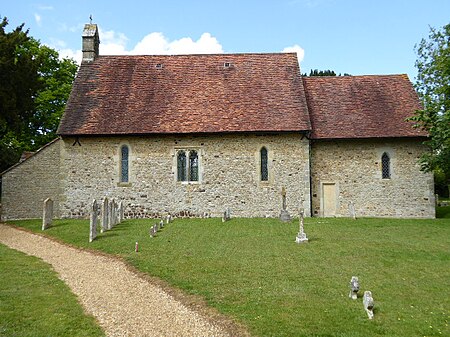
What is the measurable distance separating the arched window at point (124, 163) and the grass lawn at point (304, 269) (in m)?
4.21

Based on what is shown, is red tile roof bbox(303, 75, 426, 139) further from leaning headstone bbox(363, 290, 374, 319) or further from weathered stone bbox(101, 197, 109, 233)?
leaning headstone bbox(363, 290, 374, 319)

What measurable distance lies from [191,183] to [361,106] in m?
10.8

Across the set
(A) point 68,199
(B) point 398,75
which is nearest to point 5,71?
(A) point 68,199

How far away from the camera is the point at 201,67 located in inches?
1024

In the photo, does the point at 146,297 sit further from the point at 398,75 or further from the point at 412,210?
the point at 398,75

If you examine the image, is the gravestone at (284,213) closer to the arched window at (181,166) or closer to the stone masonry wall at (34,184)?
the arched window at (181,166)

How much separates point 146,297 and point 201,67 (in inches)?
758

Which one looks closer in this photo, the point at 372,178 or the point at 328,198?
the point at 372,178

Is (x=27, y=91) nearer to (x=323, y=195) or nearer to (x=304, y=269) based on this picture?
(x=323, y=195)

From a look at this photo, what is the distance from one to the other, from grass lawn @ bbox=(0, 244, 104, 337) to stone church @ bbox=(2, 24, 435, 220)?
11.4m

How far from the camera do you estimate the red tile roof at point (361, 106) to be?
2298cm

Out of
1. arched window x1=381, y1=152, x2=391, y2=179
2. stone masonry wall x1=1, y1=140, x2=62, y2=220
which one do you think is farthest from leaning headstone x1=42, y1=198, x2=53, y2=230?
arched window x1=381, y1=152, x2=391, y2=179

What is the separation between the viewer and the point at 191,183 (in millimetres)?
22766

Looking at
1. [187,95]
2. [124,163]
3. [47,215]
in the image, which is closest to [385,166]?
[187,95]
